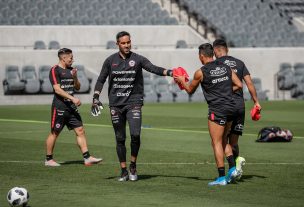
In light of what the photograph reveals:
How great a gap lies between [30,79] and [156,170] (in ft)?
79.8

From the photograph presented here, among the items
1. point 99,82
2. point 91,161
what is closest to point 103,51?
point 91,161

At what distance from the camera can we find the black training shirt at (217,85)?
13.0 meters

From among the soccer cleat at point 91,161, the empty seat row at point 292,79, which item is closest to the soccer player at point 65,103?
the soccer cleat at point 91,161

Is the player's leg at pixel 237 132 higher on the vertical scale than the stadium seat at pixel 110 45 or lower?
lower

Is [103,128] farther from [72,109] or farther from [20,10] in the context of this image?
[20,10]

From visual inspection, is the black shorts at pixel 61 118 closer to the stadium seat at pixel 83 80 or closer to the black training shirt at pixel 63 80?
the black training shirt at pixel 63 80

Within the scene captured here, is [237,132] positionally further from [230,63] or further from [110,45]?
[110,45]

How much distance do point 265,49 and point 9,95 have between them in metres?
13.0

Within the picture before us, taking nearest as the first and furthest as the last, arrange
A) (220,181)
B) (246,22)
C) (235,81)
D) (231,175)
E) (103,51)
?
1. (220,181)
2. (231,175)
3. (235,81)
4. (103,51)
5. (246,22)

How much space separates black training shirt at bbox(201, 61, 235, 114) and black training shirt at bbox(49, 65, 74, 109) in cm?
376

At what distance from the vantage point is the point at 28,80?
38.5m

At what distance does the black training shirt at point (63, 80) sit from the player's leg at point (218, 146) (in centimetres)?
388

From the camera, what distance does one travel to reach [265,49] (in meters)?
44.5

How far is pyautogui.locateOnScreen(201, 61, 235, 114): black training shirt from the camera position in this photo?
42.8 feet
